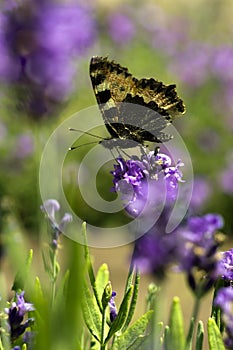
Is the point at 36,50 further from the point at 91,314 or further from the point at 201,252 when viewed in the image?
the point at 201,252

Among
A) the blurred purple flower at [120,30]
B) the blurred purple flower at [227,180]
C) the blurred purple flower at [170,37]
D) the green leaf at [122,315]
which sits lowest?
the green leaf at [122,315]

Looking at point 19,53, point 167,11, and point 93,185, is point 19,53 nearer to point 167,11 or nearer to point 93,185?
point 93,185

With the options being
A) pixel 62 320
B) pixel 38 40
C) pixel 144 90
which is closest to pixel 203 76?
pixel 38 40

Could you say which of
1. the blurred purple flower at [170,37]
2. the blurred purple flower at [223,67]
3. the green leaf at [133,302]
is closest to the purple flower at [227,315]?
the green leaf at [133,302]

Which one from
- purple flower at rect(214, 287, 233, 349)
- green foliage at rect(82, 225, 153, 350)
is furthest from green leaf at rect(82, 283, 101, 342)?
purple flower at rect(214, 287, 233, 349)

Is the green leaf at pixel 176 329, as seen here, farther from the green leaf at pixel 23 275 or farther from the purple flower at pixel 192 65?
the purple flower at pixel 192 65

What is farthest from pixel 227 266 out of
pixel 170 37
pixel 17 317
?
pixel 170 37

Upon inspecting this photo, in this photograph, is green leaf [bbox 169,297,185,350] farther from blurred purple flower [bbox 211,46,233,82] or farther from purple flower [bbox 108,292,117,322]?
blurred purple flower [bbox 211,46,233,82]
